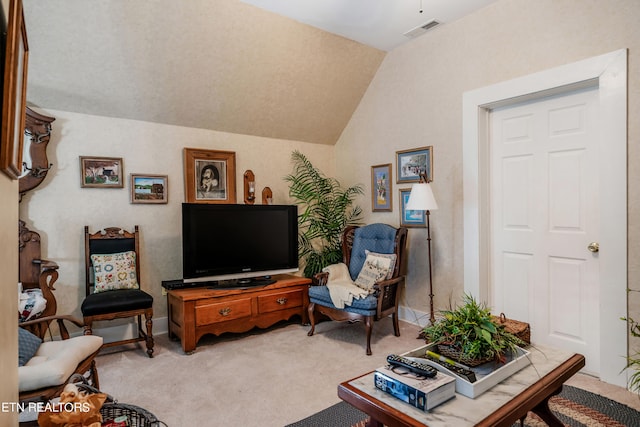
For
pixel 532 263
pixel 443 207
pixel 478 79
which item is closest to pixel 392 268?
pixel 443 207

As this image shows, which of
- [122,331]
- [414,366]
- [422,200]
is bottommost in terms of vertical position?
[122,331]

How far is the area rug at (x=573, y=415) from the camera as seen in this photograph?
84.3 inches

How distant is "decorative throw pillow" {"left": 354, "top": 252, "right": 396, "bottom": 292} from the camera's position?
145 inches

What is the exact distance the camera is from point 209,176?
411cm

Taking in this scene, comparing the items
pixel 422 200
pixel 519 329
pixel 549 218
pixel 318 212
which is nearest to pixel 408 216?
pixel 422 200

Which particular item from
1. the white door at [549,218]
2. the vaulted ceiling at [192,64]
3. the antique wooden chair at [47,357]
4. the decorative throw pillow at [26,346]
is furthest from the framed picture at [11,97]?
the white door at [549,218]

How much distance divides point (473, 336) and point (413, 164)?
8.06 ft

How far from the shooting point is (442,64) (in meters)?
3.68

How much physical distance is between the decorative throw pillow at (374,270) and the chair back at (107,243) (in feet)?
7.16

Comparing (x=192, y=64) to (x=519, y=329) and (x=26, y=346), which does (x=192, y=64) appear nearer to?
(x=26, y=346)

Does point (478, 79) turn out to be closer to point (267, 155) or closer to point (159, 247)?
point (267, 155)

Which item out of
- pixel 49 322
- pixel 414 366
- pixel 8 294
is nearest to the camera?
pixel 8 294

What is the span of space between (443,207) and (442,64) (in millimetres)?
1405

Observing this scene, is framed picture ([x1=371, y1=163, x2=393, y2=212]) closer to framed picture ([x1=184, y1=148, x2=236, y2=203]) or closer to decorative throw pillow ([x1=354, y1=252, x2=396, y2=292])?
decorative throw pillow ([x1=354, y1=252, x2=396, y2=292])
